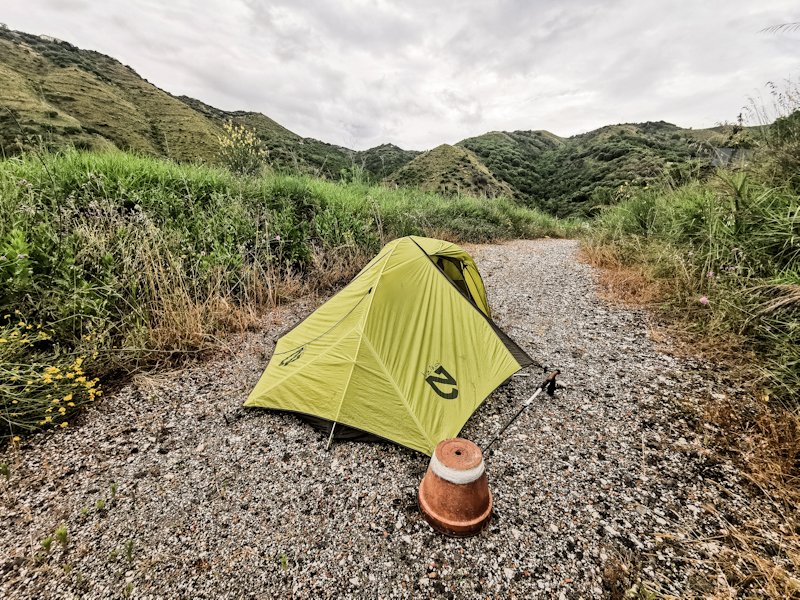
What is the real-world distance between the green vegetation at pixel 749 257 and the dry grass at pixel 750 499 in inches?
6.3

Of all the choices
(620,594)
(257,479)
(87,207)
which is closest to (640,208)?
(620,594)

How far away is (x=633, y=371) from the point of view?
3.24 m

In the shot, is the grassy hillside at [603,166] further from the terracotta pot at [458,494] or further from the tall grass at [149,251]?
the terracotta pot at [458,494]

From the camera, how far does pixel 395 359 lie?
2701 mm

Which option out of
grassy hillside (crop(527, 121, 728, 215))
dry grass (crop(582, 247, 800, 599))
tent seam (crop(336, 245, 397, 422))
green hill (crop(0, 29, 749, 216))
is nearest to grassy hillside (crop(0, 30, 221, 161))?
green hill (crop(0, 29, 749, 216))

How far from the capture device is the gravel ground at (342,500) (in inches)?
63.4

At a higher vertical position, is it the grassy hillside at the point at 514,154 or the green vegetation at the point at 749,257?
the grassy hillside at the point at 514,154

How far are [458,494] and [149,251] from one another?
3.92 meters

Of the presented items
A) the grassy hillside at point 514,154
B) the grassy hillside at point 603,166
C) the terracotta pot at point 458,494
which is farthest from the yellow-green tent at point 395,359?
the grassy hillside at point 514,154

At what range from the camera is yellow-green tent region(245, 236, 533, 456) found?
251 centimetres

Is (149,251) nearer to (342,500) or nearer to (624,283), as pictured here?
(342,500)

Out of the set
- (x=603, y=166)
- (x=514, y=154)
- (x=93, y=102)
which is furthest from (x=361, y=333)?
(x=514, y=154)

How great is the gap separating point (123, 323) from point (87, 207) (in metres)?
1.91

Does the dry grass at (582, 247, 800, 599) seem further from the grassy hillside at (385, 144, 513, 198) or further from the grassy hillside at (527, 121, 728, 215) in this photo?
the grassy hillside at (385, 144, 513, 198)
